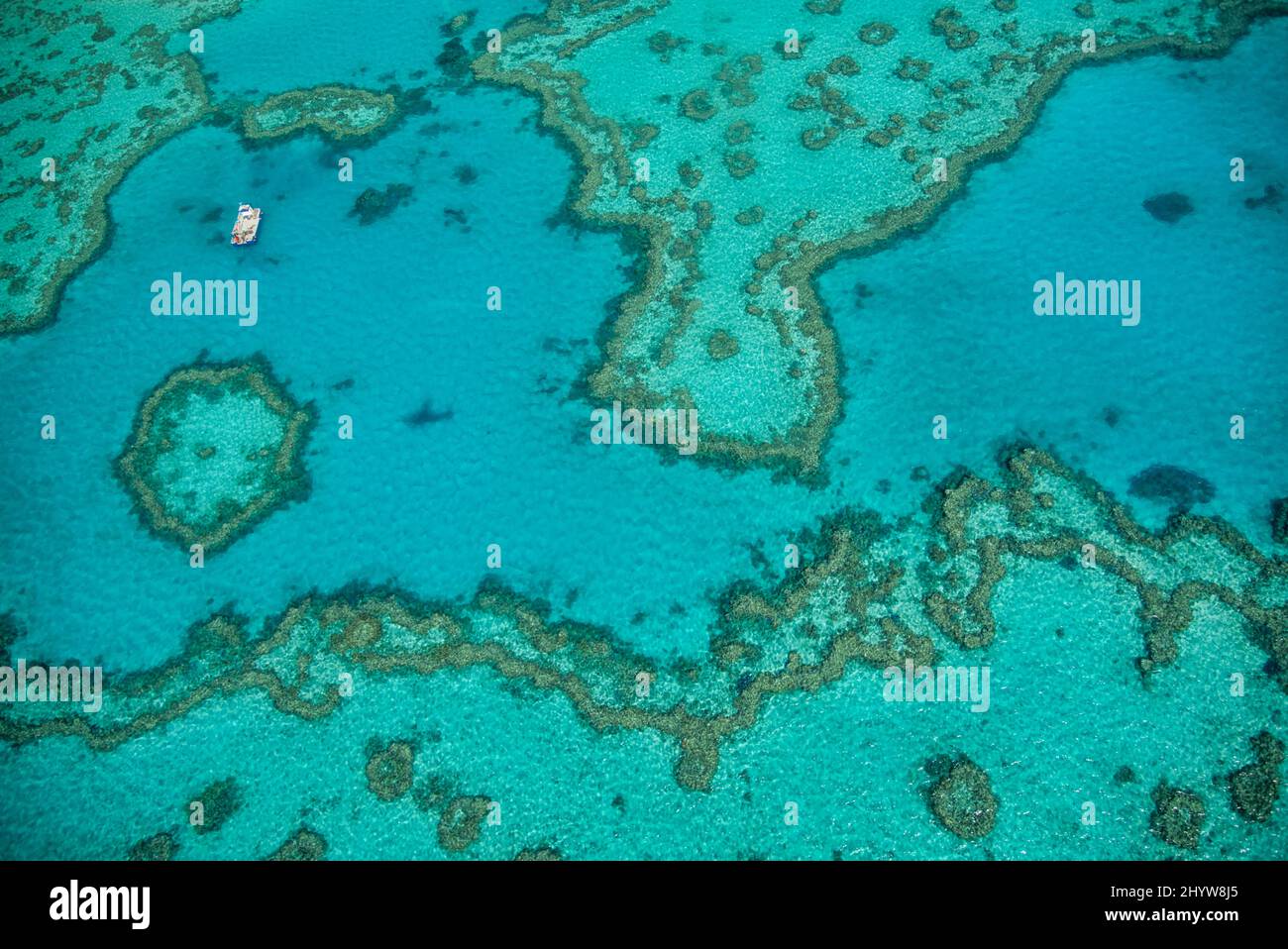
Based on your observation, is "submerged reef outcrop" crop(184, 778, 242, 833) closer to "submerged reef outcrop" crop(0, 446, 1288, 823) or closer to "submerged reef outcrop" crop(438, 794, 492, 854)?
"submerged reef outcrop" crop(0, 446, 1288, 823)

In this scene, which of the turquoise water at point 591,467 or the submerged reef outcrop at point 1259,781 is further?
the turquoise water at point 591,467

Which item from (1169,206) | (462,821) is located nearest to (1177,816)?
(462,821)

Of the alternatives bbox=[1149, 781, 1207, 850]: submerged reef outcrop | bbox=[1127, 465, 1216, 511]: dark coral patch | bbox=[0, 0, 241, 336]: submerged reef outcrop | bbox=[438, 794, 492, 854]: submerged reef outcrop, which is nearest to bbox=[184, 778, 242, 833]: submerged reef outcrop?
bbox=[438, 794, 492, 854]: submerged reef outcrop

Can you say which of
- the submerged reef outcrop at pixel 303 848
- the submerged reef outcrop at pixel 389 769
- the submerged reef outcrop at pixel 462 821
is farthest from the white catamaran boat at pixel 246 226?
the submerged reef outcrop at pixel 462 821

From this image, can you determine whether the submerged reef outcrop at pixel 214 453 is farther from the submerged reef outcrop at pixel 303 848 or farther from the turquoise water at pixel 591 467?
the submerged reef outcrop at pixel 303 848
